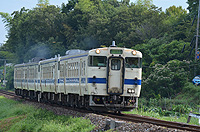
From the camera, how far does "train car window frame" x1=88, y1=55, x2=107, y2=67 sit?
16.7 metres

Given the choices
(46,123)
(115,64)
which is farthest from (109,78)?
(46,123)

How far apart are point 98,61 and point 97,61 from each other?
0.05 meters

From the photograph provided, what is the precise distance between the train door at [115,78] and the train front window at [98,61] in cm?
25

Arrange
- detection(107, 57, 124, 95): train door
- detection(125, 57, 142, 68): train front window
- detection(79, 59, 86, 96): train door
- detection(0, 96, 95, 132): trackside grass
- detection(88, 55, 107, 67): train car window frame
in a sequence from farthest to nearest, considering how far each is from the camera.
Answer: detection(79, 59, 86, 96): train door → detection(125, 57, 142, 68): train front window → detection(88, 55, 107, 67): train car window frame → detection(107, 57, 124, 95): train door → detection(0, 96, 95, 132): trackside grass

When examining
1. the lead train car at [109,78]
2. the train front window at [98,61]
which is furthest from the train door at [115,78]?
the train front window at [98,61]

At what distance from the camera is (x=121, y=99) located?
1692cm

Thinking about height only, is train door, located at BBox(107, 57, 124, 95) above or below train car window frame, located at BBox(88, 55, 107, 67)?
below

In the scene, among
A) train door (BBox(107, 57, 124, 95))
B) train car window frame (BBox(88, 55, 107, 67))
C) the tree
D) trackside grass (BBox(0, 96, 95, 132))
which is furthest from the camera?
the tree

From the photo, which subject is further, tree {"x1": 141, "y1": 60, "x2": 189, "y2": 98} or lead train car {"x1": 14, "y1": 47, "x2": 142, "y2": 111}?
tree {"x1": 141, "y1": 60, "x2": 189, "y2": 98}

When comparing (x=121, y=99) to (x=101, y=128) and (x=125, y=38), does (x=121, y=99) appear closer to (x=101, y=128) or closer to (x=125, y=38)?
(x=101, y=128)

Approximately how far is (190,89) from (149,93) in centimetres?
458

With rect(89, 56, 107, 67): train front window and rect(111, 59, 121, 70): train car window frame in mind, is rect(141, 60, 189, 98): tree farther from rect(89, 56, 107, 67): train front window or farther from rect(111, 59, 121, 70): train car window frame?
rect(89, 56, 107, 67): train front window

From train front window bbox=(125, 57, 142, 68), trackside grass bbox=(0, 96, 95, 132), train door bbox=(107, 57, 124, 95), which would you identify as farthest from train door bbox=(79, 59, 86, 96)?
train front window bbox=(125, 57, 142, 68)

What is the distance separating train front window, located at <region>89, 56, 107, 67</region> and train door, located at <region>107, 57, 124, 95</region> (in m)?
0.25
